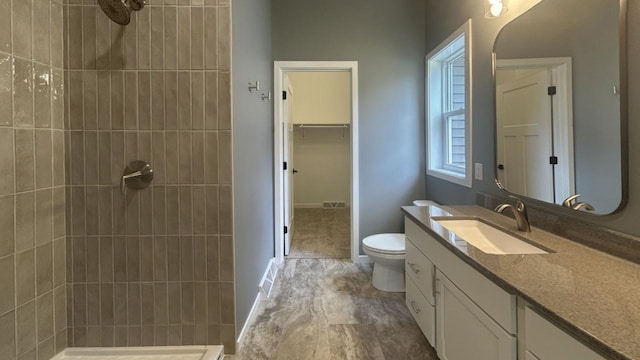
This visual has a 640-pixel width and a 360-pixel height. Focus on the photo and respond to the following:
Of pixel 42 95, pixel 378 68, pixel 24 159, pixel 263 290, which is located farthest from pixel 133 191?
pixel 378 68

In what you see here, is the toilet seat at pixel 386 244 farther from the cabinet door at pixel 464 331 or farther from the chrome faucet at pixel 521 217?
the chrome faucet at pixel 521 217

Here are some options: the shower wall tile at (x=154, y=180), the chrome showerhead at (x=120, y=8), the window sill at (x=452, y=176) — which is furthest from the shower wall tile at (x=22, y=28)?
the window sill at (x=452, y=176)

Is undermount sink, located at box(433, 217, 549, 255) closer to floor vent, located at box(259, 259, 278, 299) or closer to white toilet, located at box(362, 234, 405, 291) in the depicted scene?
white toilet, located at box(362, 234, 405, 291)

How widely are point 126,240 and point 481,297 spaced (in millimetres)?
1766

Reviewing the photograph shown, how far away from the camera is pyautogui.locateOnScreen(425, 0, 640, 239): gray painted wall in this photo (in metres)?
1.13

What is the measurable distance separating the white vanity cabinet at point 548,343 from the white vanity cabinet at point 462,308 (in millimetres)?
67

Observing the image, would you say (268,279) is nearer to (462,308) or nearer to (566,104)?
(462,308)

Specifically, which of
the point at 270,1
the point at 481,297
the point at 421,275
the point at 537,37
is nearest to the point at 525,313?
the point at 481,297

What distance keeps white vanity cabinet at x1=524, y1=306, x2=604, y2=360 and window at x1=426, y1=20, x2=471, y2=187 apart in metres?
1.61

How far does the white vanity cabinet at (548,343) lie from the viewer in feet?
2.49

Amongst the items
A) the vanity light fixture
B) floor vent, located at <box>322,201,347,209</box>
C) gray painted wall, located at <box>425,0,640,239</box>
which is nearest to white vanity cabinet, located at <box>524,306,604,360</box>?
gray painted wall, located at <box>425,0,640,239</box>

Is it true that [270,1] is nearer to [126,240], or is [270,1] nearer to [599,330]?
[126,240]

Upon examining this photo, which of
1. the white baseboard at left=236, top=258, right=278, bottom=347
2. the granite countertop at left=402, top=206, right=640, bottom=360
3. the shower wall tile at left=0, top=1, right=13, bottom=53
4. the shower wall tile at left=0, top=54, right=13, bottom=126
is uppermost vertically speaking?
the shower wall tile at left=0, top=1, right=13, bottom=53

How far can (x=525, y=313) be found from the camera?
966 millimetres
